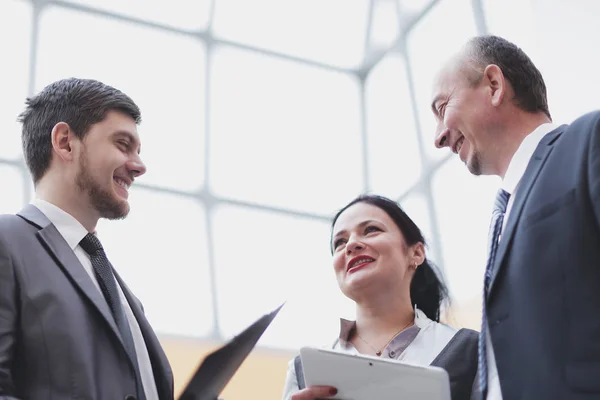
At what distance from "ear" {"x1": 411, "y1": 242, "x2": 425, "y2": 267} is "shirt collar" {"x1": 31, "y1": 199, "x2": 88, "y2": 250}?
50.8 inches

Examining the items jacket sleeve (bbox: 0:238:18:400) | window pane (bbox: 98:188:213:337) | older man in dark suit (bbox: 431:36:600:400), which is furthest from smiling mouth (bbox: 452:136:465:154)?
window pane (bbox: 98:188:213:337)

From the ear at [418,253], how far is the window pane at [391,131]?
452 centimetres

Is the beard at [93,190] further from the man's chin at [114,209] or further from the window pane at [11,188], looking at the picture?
the window pane at [11,188]

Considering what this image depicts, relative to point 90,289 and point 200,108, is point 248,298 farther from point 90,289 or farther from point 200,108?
point 90,289

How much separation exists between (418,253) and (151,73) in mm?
5166

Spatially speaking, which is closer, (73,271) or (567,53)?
(73,271)

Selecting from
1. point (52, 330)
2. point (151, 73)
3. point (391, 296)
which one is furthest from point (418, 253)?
point (151, 73)

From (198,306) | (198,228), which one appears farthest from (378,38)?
(198,306)

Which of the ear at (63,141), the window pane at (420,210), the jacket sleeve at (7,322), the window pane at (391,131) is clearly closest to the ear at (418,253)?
the ear at (63,141)

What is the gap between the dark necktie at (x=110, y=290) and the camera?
241 centimetres

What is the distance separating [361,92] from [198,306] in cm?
283

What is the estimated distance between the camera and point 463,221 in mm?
7312

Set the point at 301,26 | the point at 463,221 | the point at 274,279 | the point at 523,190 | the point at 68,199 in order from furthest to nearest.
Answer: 1. the point at 301,26
2. the point at 274,279
3. the point at 463,221
4. the point at 68,199
5. the point at 523,190

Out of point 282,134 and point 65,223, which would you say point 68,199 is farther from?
point 282,134
